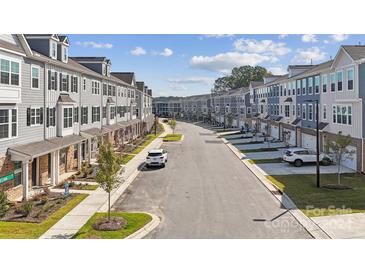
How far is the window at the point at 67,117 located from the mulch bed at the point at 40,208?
755 cm

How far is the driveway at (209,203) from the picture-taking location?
50.8 feet

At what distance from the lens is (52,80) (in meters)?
25.7

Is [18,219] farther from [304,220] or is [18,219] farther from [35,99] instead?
[304,220]

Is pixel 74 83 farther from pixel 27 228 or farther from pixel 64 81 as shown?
pixel 27 228

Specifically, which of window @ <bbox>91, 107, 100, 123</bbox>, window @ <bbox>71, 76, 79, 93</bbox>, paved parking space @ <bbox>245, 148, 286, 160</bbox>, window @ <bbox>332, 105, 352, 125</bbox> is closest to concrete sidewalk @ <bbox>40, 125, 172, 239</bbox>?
window @ <bbox>71, 76, 79, 93</bbox>

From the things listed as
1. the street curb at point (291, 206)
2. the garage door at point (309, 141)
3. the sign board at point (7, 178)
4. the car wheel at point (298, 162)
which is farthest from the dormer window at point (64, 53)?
the garage door at point (309, 141)

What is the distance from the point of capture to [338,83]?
31.3 metres

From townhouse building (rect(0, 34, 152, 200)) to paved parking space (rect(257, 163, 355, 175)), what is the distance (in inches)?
619

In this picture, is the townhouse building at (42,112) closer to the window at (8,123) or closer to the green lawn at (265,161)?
the window at (8,123)

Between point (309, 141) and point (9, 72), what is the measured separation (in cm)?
3111

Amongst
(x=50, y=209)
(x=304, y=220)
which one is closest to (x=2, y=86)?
(x=50, y=209)

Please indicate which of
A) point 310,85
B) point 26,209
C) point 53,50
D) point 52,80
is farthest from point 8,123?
point 310,85

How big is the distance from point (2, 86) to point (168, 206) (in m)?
10.6

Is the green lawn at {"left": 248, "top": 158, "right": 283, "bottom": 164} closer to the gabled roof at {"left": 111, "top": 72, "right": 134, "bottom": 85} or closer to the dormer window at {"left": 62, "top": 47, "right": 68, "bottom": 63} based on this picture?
the dormer window at {"left": 62, "top": 47, "right": 68, "bottom": 63}
